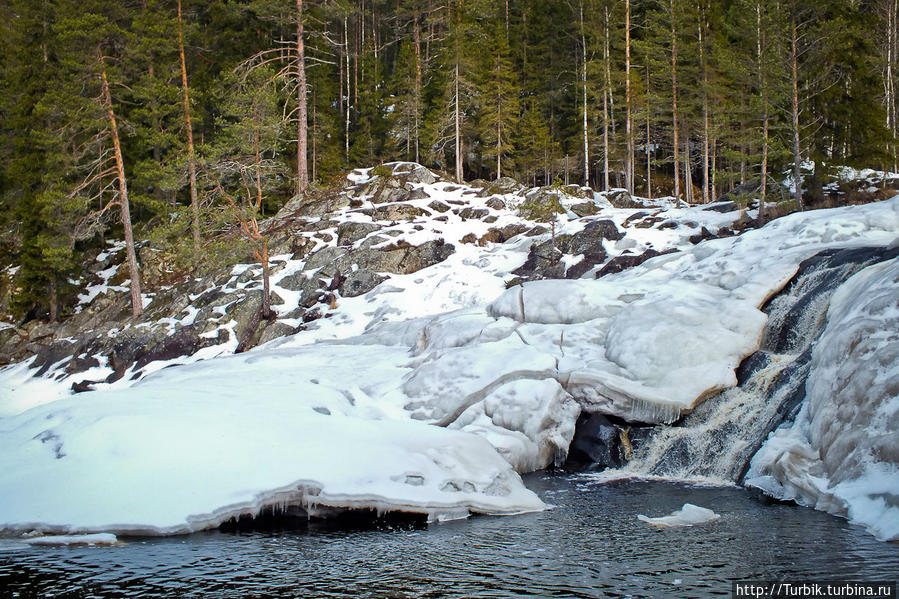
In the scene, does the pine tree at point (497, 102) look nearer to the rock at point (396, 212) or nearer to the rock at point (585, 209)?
the rock at point (396, 212)

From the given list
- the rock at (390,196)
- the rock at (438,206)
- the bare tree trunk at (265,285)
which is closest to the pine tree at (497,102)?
the rock at (438,206)

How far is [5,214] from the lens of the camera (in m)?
33.2

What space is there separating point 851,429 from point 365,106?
39.7 metres

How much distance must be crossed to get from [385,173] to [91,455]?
28347 mm

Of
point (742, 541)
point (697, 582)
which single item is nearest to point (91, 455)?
point (697, 582)

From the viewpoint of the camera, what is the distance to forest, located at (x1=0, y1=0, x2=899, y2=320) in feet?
79.9

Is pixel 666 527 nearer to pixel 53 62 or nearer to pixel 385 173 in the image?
pixel 385 173

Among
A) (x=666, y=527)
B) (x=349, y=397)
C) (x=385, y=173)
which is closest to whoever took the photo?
(x=666, y=527)

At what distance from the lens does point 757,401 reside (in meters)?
11.4

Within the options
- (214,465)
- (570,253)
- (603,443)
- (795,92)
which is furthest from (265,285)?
(795,92)

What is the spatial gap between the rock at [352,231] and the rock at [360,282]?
315cm

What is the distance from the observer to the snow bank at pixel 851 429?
768 centimetres

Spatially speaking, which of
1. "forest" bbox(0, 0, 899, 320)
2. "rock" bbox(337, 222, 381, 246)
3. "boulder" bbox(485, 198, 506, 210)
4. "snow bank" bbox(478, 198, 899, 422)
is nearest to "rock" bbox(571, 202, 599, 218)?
"boulder" bbox(485, 198, 506, 210)

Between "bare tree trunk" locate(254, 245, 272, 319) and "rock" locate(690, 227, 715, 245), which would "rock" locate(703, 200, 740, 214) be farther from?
"bare tree trunk" locate(254, 245, 272, 319)
